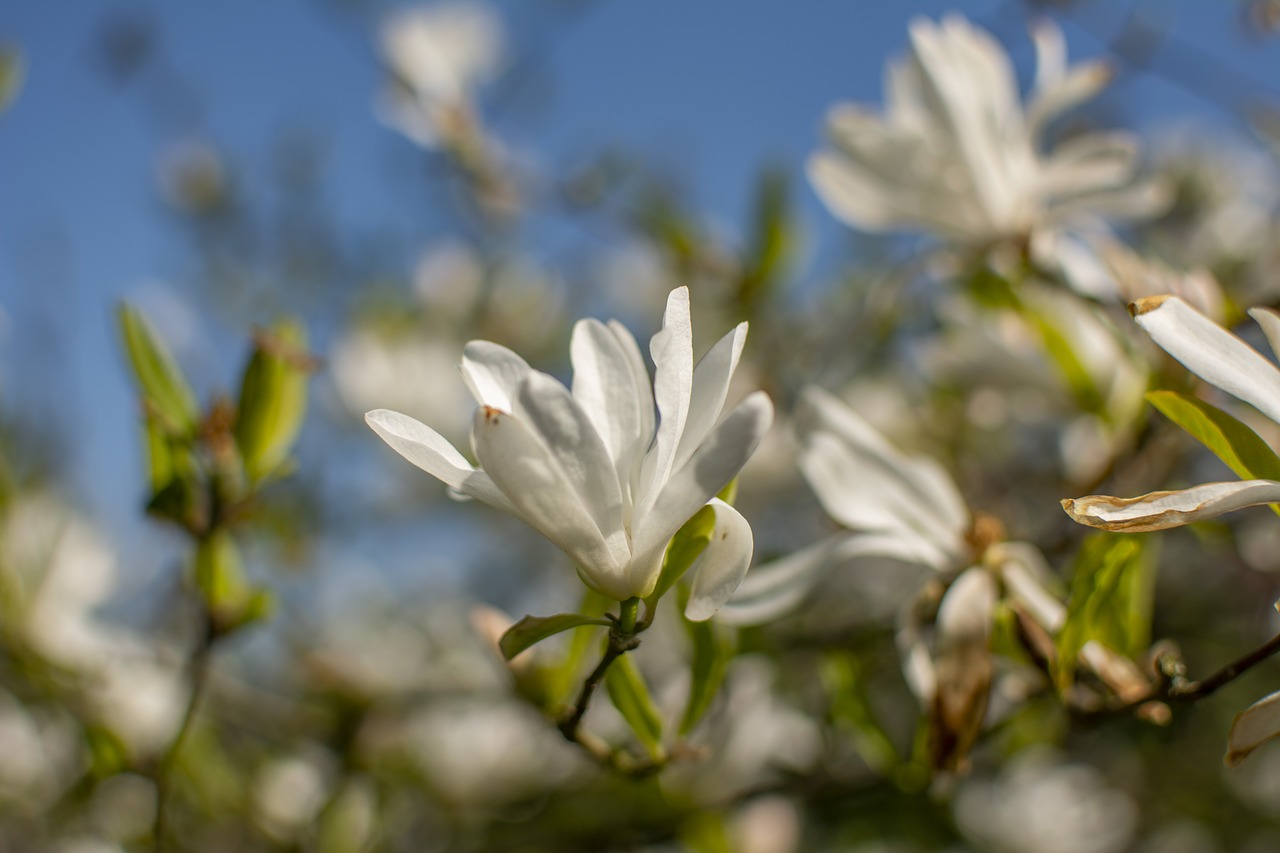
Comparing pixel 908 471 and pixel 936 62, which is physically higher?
pixel 936 62

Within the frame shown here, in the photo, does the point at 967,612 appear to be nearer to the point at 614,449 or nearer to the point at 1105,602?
the point at 1105,602

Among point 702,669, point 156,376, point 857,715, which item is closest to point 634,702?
point 702,669

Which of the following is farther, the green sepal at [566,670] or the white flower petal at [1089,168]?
the white flower petal at [1089,168]

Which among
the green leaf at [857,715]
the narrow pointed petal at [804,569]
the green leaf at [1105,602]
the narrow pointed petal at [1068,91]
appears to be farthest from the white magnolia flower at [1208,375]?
the narrow pointed petal at [1068,91]

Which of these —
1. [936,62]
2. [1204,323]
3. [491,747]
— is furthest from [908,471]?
[491,747]

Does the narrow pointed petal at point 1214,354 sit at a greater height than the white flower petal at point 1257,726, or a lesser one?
greater

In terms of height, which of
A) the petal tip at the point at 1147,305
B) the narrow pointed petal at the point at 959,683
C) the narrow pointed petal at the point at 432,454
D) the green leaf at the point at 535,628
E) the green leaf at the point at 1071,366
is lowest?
the narrow pointed petal at the point at 959,683

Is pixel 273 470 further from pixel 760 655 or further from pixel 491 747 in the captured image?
pixel 491 747

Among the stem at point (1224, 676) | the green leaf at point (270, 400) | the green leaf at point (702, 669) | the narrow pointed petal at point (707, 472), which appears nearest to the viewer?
the narrow pointed petal at point (707, 472)

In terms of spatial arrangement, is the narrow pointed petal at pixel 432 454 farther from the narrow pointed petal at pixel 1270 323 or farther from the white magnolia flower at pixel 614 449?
the narrow pointed petal at pixel 1270 323

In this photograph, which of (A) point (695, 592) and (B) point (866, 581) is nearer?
(A) point (695, 592)
